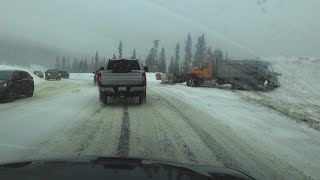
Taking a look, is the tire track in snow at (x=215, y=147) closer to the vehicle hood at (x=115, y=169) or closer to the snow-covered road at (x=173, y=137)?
the snow-covered road at (x=173, y=137)

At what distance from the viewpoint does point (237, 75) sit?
36188 mm

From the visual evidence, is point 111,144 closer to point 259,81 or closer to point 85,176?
point 85,176

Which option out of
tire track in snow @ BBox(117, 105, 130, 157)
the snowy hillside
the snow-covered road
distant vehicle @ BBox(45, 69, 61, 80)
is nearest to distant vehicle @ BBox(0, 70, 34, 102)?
the snow-covered road

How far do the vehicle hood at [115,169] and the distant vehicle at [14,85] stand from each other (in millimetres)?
20654

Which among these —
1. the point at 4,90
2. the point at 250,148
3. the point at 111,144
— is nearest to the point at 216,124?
the point at 250,148

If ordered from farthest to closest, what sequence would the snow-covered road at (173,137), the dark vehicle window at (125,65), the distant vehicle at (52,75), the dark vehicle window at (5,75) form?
the distant vehicle at (52,75)
the dark vehicle window at (5,75)
the dark vehicle window at (125,65)
the snow-covered road at (173,137)

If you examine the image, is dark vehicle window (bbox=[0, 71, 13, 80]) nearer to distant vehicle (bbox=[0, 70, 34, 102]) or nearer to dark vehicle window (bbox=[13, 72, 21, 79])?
distant vehicle (bbox=[0, 70, 34, 102])

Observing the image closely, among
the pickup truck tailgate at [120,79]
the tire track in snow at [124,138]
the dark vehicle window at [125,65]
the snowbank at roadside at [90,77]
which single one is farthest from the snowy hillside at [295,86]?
the snowbank at roadside at [90,77]

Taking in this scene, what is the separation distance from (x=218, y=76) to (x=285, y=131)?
79.9 feet

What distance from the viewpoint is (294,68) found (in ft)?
133

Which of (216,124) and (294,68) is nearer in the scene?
(216,124)

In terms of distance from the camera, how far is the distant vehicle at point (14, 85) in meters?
23.3

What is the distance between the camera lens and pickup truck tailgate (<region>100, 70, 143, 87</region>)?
20.6 m

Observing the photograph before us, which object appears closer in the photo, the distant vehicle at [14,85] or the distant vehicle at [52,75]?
the distant vehicle at [14,85]
